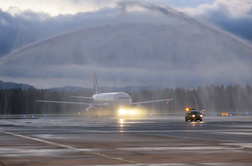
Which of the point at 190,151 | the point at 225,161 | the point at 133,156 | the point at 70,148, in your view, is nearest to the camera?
the point at 225,161

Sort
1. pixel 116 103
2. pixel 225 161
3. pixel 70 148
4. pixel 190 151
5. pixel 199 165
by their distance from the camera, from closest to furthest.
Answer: pixel 199 165, pixel 225 161, pixel 190 151, pixel 70 148, pixel 116 103

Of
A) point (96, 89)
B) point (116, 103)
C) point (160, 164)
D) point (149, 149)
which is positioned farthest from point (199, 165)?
point (96, 89)

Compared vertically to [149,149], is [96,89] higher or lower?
higher

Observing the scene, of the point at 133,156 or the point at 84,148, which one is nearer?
the point at 133,156

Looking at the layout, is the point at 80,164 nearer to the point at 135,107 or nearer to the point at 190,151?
the point at 190,151

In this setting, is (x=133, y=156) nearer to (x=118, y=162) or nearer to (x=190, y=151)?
(x=118, y=162)

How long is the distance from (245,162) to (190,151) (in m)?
4.48

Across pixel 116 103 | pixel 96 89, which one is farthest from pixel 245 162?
pixel 96 89

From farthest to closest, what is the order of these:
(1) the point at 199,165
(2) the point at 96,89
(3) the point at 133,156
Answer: (2) the point at 96,89
(3) the point at 133,156
(1) the point at 199,165

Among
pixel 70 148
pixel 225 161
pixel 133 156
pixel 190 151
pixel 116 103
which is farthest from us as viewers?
pixel 116 103

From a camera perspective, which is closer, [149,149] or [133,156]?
[133,156]

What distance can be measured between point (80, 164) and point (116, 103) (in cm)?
7306

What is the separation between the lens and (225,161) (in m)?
17.8

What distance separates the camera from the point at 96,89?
5098 inches
